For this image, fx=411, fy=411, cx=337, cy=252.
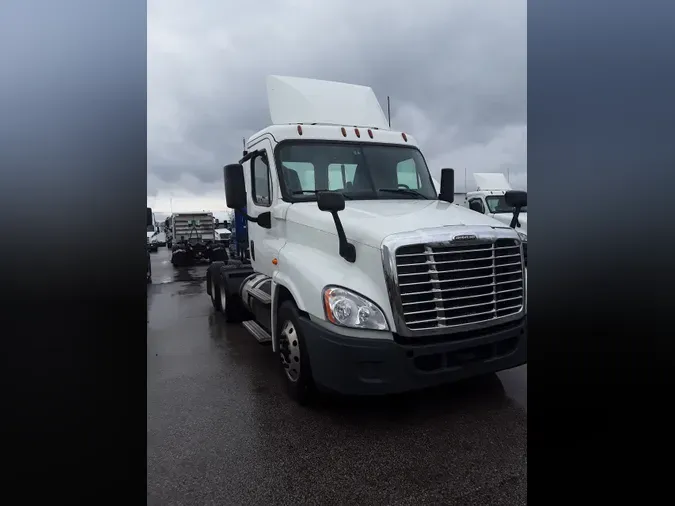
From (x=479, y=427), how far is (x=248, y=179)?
4.00 metres

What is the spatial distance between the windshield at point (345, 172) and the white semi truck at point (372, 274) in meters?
0.01

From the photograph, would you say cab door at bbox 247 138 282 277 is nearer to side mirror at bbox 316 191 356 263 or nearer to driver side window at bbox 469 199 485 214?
side mirror at bbox 316 191 356 263

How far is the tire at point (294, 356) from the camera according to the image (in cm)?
362

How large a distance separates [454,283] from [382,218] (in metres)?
0.85

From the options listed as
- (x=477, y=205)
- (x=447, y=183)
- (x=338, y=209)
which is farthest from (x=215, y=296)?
(x=477, y=205)

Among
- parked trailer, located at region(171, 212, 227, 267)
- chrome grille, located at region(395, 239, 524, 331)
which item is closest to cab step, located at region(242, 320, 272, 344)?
chrome grille, located at region(395, 239, 524, 331)

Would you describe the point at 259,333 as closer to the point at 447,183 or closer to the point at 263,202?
the point at 263,202

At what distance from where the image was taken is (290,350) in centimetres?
382

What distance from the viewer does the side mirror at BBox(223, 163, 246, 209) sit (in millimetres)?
4504

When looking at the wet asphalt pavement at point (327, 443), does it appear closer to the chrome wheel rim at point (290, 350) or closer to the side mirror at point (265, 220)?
the chrome wheel rim at point (290, 350)

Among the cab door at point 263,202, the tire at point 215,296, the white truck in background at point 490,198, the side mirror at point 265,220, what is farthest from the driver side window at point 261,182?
the white truck in background at point 490,198

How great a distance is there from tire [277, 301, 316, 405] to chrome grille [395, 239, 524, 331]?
1.02 m
